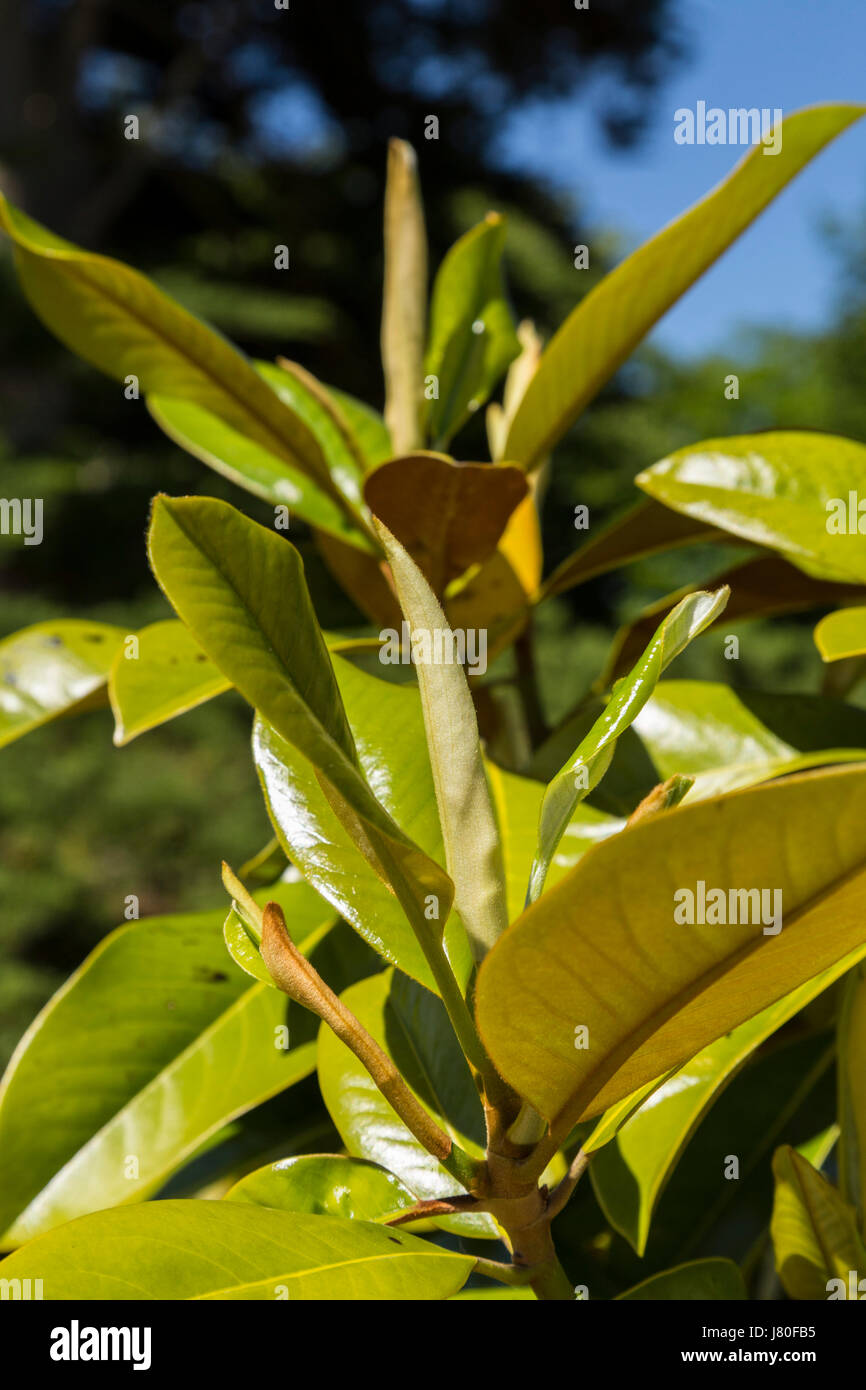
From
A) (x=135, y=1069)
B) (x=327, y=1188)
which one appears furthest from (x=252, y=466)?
(x=327, y=1188)

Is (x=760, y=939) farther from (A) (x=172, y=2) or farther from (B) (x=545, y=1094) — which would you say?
(A) (x=172, y=2)

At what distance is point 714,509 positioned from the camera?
0.62 meters

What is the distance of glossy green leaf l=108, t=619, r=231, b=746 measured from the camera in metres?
0.61

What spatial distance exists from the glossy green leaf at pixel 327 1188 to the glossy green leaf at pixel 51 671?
39cm

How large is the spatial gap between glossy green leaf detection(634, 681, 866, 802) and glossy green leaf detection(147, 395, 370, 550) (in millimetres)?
233

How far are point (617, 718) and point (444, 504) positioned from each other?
297 mm

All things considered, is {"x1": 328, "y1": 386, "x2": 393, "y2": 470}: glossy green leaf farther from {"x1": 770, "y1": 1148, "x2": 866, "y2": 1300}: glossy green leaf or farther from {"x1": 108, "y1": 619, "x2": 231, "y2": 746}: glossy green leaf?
{"x1": 770, "y1": 1148, "x2": 866, "y2": 1300}: glossy green leaf

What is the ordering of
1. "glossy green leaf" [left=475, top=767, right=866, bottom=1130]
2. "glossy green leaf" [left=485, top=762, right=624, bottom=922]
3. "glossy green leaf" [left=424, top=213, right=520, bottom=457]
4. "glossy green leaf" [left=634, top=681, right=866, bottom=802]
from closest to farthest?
1. "glossy green leaf" [left=475, top=767, right=866, bottom=1130]
2. "glossy green leaf" [left=485, top=762, right=624, bottom=922]
3. "glossy green leaf" [left=634, top=681, right=866, bottom=802]
4. "glossy green leaf" [left=424, top=213, right=520, bottom=457]

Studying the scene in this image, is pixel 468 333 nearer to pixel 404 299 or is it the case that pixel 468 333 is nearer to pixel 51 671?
pixel 404 299

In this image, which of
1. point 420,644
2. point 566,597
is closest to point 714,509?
point 420,644

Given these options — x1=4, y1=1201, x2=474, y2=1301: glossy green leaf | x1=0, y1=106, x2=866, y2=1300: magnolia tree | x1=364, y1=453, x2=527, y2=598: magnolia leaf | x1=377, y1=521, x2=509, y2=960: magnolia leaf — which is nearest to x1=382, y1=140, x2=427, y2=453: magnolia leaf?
x1=0, y1=106, x2=866, y2=1300: magnolia tree

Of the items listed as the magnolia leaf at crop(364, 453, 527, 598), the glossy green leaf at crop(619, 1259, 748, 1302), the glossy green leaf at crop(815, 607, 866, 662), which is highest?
the magnolia leaf at crop(364, 453, 527, 598)

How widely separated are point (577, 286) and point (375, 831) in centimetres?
869

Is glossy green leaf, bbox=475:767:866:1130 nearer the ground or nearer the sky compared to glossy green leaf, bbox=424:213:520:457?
nearer the ground
